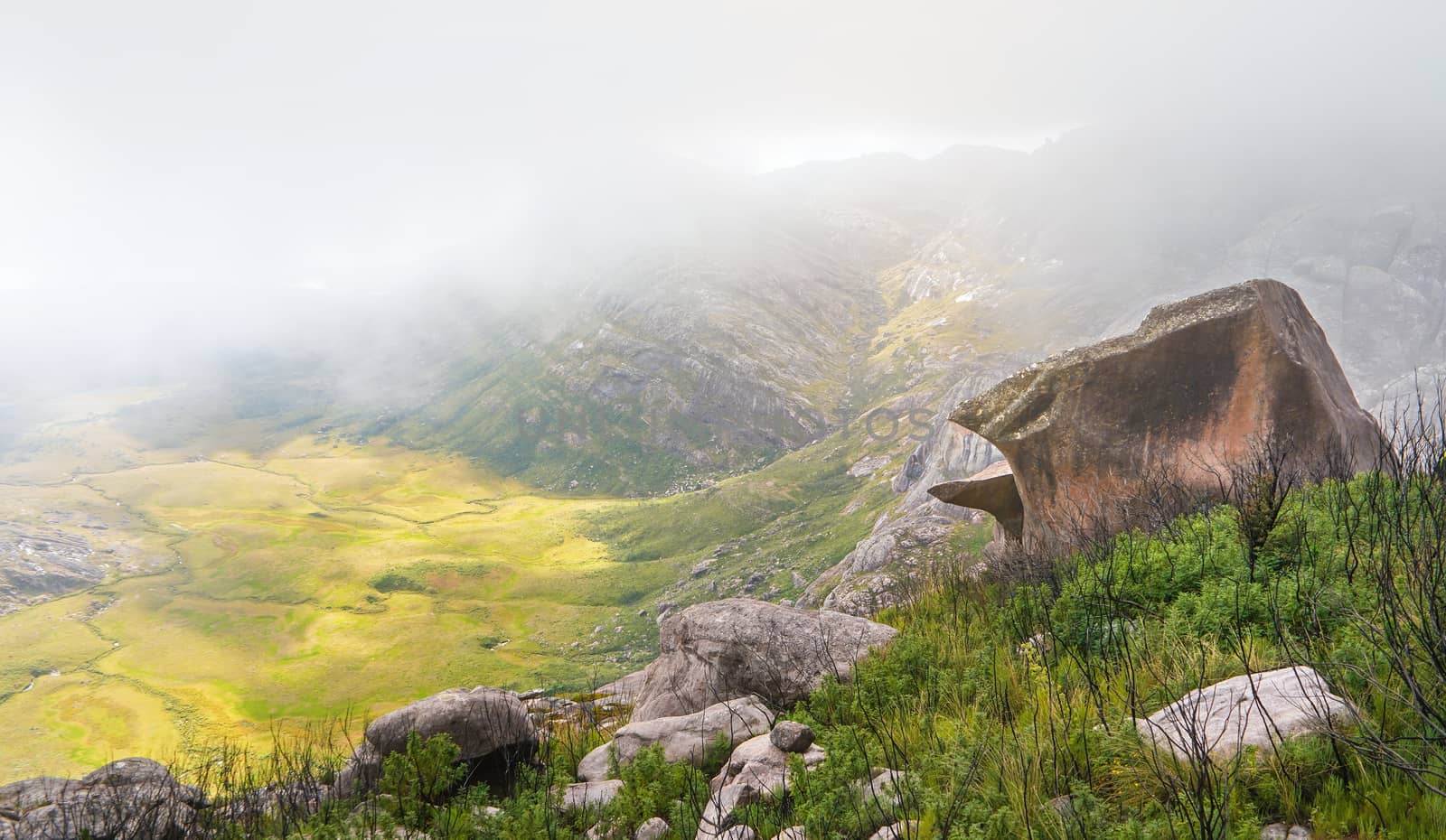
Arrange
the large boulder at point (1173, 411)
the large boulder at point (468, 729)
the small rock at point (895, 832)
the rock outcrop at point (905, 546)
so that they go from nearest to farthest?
the small rock at point (895, 832) < the large boulder at point (468, 729) < the large boulder at point (1173, 411) < the rock outcrop at point (905, 546)

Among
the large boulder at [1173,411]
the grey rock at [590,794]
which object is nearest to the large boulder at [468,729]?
the grey rock at [590,794]

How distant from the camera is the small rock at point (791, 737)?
7.34 m

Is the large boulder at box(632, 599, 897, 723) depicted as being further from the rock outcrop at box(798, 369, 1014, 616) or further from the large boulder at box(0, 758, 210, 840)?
the large boulder at box(0, 758, 210, 840)

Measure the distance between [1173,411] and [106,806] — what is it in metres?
21.9

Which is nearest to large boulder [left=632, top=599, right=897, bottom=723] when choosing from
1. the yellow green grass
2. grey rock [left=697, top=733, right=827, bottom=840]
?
grey rock [left=697, top=733, right=827, bottom=840]

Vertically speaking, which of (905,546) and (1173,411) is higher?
(1173,411)

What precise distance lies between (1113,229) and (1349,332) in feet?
351

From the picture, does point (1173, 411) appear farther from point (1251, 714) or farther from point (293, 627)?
point (293, 627)

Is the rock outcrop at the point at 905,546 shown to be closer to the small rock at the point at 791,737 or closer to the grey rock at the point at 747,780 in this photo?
the small rock at the point at 791,737

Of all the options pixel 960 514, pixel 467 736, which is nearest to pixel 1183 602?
pixel 467 736

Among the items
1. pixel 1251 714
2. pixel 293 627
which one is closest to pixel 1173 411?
pixel 1251 714

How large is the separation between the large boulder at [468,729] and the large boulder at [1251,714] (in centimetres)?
945

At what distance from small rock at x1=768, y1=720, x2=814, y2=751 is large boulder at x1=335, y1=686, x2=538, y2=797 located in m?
5.30

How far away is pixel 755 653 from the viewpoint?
11930 millimetres
